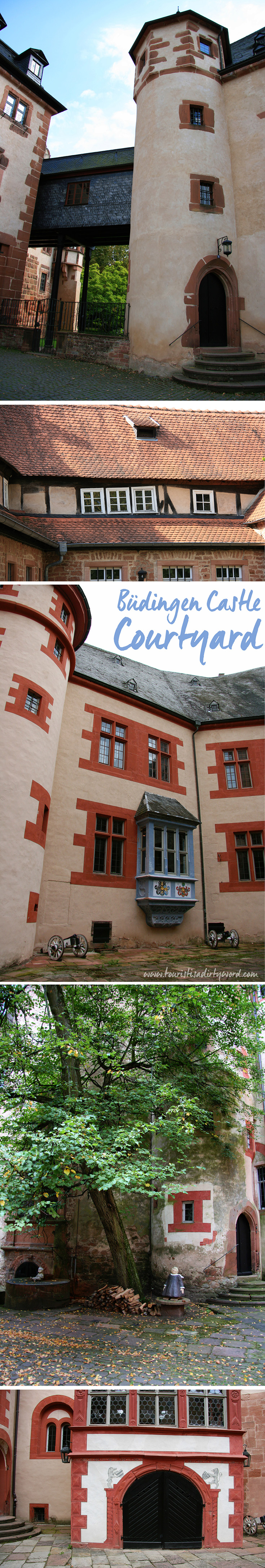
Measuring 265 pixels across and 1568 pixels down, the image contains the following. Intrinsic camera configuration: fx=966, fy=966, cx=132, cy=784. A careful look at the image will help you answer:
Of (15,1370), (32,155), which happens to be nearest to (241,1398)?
(15,1370)

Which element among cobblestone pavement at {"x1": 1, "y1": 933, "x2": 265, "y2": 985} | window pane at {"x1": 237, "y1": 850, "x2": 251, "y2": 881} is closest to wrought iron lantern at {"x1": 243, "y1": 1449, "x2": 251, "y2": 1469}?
cobblestone pavement at {"x1": 1, "y1": 933, "x2": 265, "y2": 985}

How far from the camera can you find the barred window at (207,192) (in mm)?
14992

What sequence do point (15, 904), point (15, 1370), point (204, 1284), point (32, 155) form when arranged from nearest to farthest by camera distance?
1. point (15, 904)
2. point (15, 1370)
3. point (204, 1284)
4. point (32, 155)

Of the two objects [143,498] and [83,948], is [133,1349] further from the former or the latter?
[143,498]

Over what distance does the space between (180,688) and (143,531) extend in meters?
5.00

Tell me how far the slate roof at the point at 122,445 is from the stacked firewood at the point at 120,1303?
819cm

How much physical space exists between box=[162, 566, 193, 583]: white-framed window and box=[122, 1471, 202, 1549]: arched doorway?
27.2ft

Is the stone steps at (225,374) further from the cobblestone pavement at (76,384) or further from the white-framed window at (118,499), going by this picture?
the white-framed window at (118,499)

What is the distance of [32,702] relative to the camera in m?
5.64

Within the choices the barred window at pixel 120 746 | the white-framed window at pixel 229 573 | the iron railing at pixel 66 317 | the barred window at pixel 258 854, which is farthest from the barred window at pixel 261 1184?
the iron railing at pixel 66 317

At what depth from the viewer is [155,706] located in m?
5.88

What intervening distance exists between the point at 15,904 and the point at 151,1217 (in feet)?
19.5

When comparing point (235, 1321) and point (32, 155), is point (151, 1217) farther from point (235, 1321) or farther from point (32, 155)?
point (32, 155)

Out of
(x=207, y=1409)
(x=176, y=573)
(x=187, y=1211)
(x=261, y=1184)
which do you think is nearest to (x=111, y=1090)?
(x=187, y=1211)
